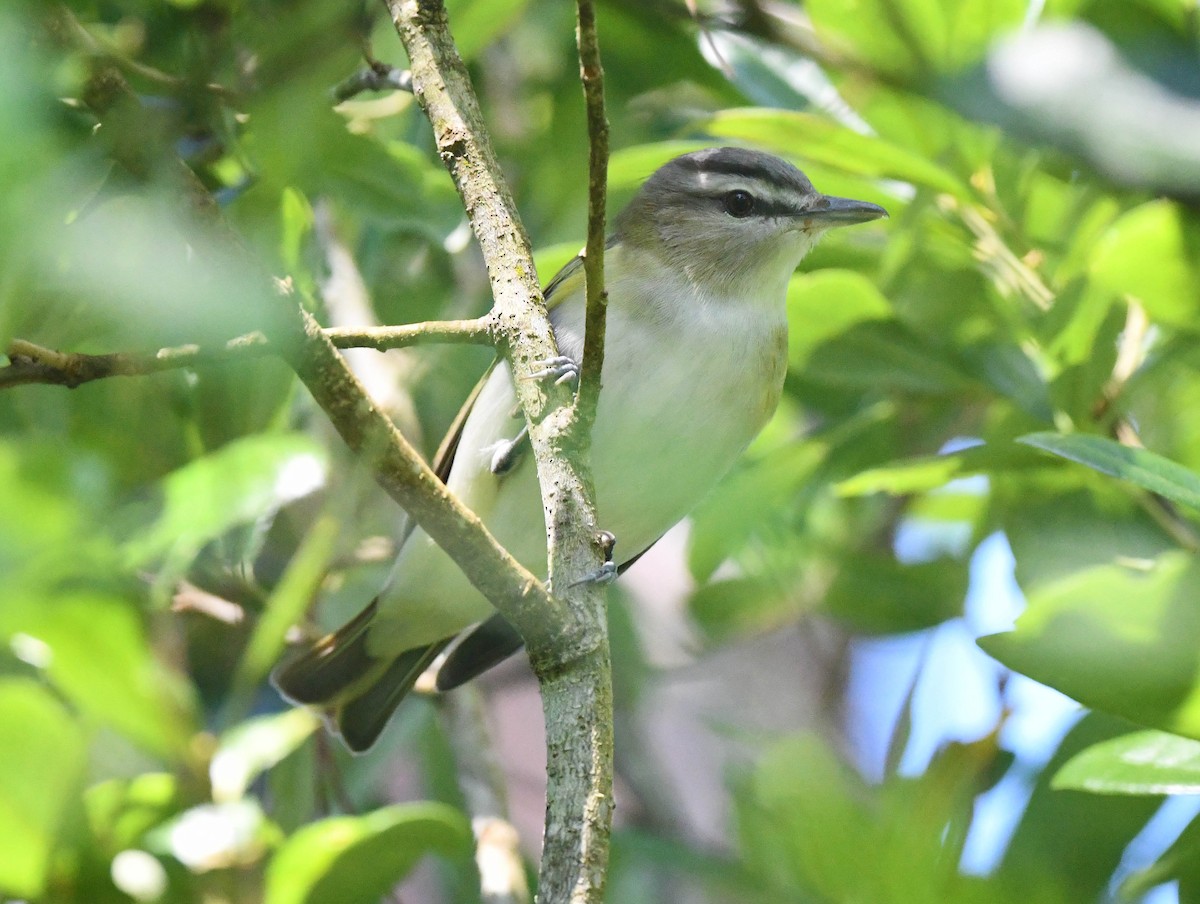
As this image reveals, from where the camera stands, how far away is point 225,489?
1.94 metres

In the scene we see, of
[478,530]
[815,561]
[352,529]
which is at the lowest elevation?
[815,561]

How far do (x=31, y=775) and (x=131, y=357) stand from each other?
1.93ft

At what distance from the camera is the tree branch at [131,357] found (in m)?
1.48

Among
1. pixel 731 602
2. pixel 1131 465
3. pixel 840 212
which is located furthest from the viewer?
pixel 731 602

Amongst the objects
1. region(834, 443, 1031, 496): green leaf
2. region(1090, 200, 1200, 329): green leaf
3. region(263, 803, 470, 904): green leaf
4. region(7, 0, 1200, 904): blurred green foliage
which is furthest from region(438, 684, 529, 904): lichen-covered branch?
region(1090, 200, 1200, 329): green leaf

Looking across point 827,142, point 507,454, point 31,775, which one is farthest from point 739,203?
point 31,775

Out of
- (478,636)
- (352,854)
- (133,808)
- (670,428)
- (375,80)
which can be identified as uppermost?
(375,80)

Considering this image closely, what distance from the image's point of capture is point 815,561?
131 inches

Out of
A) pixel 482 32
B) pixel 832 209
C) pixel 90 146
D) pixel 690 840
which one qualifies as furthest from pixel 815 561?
pixel 90 146

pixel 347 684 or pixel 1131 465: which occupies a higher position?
pixel 1131 465

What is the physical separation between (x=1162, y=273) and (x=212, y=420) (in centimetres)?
169

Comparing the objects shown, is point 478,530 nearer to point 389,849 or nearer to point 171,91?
point 389,849

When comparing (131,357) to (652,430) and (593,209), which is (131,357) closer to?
(593,209)

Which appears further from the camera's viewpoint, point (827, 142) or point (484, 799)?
point (484, 799)
